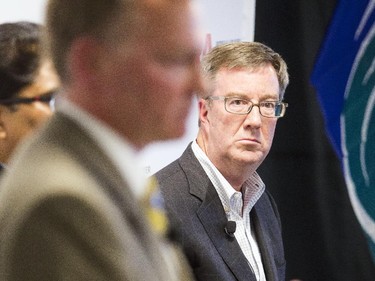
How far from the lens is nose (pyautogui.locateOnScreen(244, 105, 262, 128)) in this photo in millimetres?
2221

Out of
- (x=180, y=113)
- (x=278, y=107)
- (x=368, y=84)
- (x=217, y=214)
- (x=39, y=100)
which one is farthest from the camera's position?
(x=368, y=84)

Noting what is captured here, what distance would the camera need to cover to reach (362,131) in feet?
11.9

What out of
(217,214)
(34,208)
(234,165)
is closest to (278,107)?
(234,165)

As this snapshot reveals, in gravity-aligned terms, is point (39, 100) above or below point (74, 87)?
below

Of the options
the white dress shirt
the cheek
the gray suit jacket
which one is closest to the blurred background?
the cheek

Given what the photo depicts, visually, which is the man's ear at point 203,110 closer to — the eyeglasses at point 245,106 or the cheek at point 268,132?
the eyeglasses at point 245,106

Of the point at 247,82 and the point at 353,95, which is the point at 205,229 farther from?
the point at 353,95

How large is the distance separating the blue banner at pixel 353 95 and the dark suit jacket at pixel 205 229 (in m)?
1.54

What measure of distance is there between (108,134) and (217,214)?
1.32m

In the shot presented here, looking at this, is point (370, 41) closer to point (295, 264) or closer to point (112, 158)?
point (295, 264)

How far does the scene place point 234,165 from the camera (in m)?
2.13

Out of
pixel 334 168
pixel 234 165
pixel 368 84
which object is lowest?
pixel 334 168

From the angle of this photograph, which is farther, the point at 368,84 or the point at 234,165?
the point at 368,84

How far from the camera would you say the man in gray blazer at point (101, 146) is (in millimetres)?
640
